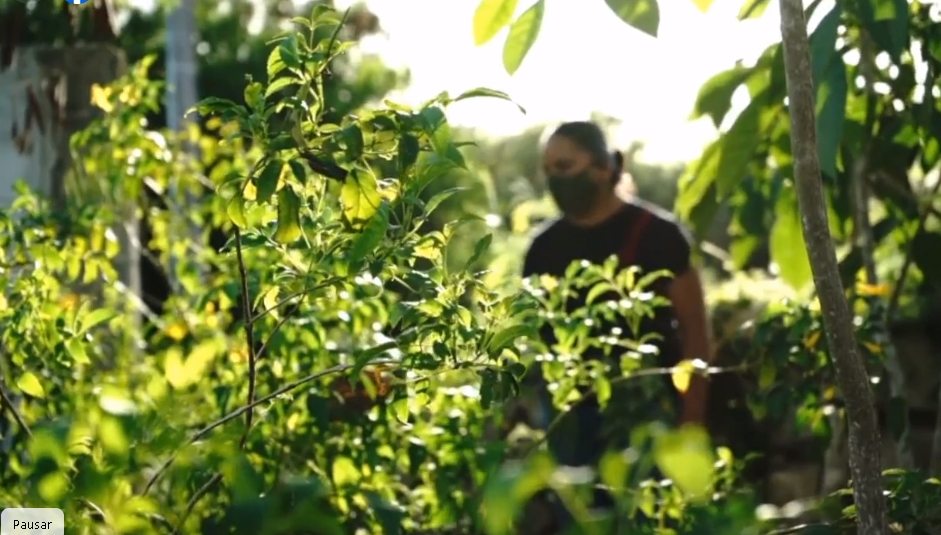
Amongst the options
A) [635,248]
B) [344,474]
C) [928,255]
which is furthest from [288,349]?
[635,248]

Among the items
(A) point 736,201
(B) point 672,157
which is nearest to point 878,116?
(A) point 736,201

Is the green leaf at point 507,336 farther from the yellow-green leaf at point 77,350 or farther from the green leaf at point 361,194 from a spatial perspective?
the yellow-green leaf at point 77,350

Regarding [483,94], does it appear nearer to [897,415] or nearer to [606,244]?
[897,415]

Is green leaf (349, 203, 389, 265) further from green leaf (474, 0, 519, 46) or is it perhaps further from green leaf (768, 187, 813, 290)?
green leaf (768, 187, 813, 290)

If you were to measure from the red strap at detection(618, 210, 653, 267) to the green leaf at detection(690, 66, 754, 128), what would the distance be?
1.05 meters

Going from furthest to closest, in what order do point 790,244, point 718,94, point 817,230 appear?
point 790,244, point 718,94, point 817,230

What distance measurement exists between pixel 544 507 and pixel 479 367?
3.50m

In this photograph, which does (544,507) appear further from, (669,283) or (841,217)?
(841,217)

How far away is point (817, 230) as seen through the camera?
5.02 ft

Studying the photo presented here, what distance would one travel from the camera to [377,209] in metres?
1.49

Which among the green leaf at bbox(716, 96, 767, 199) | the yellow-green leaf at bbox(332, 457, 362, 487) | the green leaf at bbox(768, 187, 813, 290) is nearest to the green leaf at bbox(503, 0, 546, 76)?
the yellow-green leaf at bbox(332, 457, 362, 487)

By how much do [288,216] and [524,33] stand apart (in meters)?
0.41

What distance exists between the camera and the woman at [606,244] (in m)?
3.65

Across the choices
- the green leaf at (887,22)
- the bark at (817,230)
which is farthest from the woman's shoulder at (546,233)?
the bark at (817,230)
